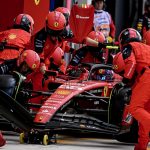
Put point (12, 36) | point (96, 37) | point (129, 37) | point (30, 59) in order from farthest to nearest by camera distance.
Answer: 1. point (96, 37)
2. point (12, 36)
3. point (30, 59)
4. point (129, 37)

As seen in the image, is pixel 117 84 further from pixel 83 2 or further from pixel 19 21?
pixel 83 2

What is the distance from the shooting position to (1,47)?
41.0ft

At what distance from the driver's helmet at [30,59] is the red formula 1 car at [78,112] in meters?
0.78

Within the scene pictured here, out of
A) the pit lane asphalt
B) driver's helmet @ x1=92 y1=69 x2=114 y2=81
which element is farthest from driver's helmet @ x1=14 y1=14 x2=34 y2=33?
the pit lane asphalt

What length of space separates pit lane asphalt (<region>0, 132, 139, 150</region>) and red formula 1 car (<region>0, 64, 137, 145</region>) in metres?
0.16

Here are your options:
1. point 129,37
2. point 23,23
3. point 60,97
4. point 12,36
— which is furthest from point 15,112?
point 23,23

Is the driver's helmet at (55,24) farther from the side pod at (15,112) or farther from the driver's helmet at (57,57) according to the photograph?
the side pod at (15,112)

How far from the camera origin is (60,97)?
1057cm

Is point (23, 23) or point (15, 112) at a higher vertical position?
point (23, 23)

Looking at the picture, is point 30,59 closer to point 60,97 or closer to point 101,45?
point 60,97

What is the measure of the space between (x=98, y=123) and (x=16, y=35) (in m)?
2.77

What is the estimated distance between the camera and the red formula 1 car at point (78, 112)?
1012cm

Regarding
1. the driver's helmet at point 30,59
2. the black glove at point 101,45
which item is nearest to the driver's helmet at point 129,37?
the driver's helmet at point 30,59

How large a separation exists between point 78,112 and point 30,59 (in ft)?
4.16
